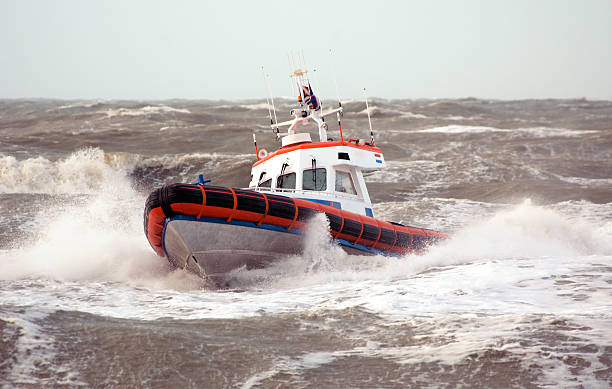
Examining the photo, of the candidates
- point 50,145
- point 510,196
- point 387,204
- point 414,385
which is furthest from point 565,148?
point 414,385

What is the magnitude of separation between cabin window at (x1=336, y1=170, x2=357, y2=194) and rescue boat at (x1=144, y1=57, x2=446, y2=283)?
0.02 meters

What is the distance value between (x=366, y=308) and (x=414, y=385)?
171cm

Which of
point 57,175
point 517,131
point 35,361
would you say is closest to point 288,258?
point 35,361

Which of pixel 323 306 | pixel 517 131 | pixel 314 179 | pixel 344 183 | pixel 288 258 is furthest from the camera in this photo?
pixel 517 131

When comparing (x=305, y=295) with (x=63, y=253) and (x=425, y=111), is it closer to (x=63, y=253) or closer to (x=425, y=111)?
(x=63, y=253)

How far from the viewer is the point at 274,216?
6992 millimetres

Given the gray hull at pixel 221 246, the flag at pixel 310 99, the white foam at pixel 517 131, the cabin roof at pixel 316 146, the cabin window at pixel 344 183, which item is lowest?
the white foam at pixel 517 131

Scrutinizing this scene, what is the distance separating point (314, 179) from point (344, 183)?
1.83 feet

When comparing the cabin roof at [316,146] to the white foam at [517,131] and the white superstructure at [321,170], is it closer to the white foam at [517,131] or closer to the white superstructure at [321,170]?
the white superstructure at [321,170]

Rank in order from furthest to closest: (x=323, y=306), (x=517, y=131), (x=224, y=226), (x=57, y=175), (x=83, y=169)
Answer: (x=517, y=131), (x=83, y=169), (x=57, y=175), (x=224, y=226), (x=323, y=306)

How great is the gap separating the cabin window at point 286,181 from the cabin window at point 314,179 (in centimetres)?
17

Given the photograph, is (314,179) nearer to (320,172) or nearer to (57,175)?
(320,172)

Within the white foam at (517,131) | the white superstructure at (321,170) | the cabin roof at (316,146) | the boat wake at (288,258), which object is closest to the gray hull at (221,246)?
the boat wake at (288,258)

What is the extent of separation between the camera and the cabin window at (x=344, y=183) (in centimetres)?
877
